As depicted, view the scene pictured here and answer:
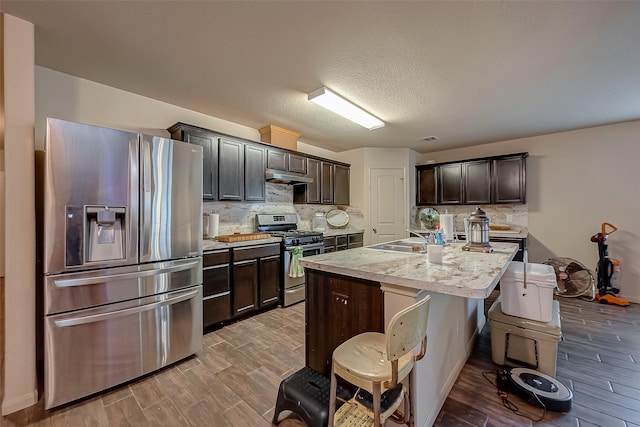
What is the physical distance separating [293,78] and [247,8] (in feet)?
2.75

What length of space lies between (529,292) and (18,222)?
3790mm

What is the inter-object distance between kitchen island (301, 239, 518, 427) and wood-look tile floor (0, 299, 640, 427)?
286 mm

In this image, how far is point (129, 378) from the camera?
191cm

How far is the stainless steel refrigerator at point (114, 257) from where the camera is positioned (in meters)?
1.66

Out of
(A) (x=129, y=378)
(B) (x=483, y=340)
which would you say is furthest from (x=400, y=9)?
(A) (x=129, y=378)

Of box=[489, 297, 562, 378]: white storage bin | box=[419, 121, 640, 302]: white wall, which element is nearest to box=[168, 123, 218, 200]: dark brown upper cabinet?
box=[489, 297, 562, 378]: white storage bin

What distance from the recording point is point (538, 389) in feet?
5.74

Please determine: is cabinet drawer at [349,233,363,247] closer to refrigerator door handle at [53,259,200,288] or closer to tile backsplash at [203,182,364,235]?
tile backsplash at [203,182,364,235]

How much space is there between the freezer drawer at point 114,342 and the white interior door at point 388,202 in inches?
150

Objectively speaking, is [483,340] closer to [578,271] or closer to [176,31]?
[578,271]

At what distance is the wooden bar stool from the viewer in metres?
1.05

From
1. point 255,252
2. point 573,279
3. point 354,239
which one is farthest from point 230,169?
point 573,279

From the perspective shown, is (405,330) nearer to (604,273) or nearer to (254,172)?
(254,172)

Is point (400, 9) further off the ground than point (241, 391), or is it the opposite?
point (400, 9)
